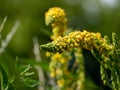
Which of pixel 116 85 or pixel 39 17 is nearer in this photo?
pixel 116 85

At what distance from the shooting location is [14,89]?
155cm

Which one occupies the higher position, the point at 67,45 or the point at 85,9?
the point at 85,9

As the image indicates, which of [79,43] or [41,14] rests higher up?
[41,14]

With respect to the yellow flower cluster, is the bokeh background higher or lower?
higher

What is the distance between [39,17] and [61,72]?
2126cm

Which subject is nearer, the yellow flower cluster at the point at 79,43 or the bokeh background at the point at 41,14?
the yellow flower cluster at the point at 79,43

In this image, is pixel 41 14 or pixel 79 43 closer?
pixel 79 43

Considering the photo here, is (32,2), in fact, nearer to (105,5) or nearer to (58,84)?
(105,5)

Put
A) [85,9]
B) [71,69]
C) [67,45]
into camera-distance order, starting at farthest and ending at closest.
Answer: [85,9] < [71,69] < [67,45]

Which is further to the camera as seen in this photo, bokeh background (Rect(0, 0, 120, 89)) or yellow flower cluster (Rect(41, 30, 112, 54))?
bokeh background (Rect(0, 0, 120, 89))

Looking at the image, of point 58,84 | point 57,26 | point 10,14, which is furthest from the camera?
point 10,14

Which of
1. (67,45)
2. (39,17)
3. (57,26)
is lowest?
(67,45)

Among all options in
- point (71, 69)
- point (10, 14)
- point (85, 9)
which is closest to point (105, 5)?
point (85, 9)

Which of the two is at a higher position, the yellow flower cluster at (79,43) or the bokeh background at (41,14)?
the bokeh background at (41,14)
